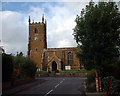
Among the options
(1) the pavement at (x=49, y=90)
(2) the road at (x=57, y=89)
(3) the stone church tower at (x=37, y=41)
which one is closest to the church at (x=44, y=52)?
(3) the stone church tower at (x=37, y=41)

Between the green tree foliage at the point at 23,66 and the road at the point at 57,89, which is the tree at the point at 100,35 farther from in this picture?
the green tree foliage at the point at 23,66

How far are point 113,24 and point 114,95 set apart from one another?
20.0ft

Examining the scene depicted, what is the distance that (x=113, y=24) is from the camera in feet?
38.9

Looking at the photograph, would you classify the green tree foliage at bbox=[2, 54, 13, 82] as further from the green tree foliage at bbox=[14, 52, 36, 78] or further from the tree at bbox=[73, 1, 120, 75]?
the tree at bbox=[73, 1, 120, 75]

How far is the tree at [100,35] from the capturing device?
1125cm

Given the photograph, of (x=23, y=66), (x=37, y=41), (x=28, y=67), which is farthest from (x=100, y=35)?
(x=37, y=41)

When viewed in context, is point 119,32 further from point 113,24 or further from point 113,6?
point 113,6

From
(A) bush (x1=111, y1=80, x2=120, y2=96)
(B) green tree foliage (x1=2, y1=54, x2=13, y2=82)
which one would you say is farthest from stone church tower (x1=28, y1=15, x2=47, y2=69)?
(A) bush (x1=111, y1=80, x2=120, y2=96)

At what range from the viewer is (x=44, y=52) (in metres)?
63.3

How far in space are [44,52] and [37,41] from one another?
6.66 meters

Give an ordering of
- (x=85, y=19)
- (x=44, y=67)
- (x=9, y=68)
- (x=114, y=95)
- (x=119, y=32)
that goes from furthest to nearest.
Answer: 1. (x=44, y=67)
2. (x=9, y=68)
3. (x=85, y=19)
4. (x=119, y=32)
5. (x=114, y=95)

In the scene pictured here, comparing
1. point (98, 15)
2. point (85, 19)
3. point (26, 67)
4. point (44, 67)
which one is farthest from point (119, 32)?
point (44, 67)

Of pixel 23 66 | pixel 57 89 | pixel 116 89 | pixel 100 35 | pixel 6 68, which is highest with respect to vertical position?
pixel 100 35

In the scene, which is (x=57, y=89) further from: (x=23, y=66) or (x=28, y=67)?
(x=28, y=67)
